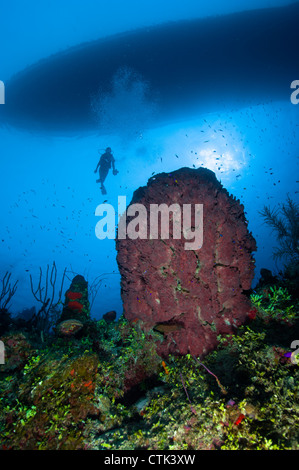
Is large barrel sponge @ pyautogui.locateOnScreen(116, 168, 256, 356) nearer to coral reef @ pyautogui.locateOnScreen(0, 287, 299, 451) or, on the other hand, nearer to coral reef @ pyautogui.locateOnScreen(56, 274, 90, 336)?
coral reef @ pyautogui.locateOnScreen(0, 287, 299, 451)

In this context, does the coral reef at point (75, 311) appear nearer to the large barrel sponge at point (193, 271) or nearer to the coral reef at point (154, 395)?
the coral reef at point (154, 395)

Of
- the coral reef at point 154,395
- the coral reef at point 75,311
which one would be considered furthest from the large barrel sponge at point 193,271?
the coral reef at point 75,311

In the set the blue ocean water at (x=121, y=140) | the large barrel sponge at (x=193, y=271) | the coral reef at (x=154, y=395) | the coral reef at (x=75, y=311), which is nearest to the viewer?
the coral reef at (x=154, y=395)

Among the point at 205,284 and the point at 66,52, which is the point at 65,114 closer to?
the point at 66,52

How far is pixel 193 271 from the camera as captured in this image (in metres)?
3.79

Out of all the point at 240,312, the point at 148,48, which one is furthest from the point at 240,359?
the point at 148,48

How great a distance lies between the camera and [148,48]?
65.0 ft

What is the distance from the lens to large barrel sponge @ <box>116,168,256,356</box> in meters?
3.76

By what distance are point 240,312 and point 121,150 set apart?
4123 cm

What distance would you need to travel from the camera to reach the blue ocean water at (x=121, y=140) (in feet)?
68.3

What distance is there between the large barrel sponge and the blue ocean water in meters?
2.62

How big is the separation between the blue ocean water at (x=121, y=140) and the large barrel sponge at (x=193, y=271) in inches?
103

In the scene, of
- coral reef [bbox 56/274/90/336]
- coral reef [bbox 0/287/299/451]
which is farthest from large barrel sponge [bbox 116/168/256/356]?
coral reef [bbox 56/274/90/336]

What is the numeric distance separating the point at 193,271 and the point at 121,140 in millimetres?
37667
